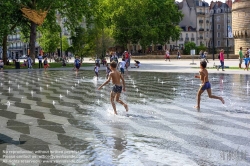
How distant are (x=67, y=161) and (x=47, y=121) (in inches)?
155

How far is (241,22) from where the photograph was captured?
61281 mm

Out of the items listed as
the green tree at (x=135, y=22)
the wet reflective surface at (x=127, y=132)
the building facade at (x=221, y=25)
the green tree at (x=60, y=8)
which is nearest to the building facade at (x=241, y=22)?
the green tree at (x=135, y=22)

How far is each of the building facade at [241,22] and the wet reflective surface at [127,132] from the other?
46934 mm

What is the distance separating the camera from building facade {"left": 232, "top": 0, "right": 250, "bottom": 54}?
195 feet

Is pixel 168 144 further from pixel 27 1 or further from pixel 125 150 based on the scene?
pixel 27 1

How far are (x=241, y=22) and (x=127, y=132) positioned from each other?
5523 cm

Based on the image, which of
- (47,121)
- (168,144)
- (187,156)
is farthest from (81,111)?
(187,156)

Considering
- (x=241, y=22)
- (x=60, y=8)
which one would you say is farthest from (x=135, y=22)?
(x=60, y=8)

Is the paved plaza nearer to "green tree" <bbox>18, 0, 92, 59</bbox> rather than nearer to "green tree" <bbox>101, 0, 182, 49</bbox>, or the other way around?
"green tree" <bbox>18, 0, 92, 59</bbox>

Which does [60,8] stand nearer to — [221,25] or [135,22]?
[135,22]

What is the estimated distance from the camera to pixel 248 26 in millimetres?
60125

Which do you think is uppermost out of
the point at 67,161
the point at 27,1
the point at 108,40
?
the point at 27,1

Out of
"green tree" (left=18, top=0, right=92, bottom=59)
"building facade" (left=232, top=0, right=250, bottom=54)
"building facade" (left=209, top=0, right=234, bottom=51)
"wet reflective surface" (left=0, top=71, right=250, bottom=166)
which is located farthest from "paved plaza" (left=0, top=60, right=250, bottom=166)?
"building facade" (left=209, top=0, right=234, bottom=51)

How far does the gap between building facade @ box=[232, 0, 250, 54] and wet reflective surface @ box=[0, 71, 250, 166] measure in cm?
4693
